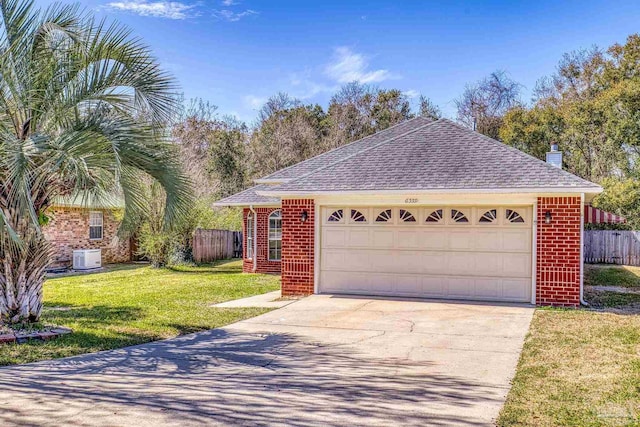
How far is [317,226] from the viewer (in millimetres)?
12367

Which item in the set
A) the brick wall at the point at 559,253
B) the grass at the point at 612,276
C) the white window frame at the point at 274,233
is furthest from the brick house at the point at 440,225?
the white window frame at the point at 274,233

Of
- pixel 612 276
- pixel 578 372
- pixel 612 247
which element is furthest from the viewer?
pixel 612 247

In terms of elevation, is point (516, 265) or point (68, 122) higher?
point (68, 122)

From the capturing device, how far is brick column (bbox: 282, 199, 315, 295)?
40.7ft

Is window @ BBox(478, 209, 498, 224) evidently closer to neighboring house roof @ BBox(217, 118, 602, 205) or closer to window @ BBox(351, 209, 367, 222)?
neighboring house roof @ BBox(217, 118, 602, 205)

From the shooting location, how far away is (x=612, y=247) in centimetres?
2150

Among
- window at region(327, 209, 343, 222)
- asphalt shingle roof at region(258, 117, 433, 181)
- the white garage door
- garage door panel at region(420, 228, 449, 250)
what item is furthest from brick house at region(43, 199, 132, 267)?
garage door panel at region(420, 228, 449, 250)

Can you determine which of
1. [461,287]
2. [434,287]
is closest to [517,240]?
[461,287]

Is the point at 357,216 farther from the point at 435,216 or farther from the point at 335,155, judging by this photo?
the point at 335,155

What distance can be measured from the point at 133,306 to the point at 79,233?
12.5 meters

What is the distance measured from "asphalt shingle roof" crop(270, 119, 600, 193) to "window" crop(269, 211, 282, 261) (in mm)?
5684

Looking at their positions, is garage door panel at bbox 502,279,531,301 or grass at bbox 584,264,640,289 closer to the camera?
garage door panel at bbox 502,279,531,301

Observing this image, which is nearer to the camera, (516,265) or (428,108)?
(516,265)

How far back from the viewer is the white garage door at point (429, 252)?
1117cm
